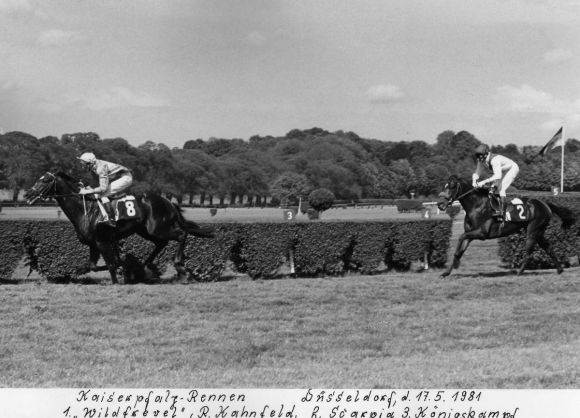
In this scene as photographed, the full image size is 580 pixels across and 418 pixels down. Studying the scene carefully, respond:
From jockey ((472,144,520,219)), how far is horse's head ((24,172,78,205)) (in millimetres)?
6613

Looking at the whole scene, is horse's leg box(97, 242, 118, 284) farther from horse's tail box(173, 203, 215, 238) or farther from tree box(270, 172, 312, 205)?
tree box(270, 172, 312, 205)

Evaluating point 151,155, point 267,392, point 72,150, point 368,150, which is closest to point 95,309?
point 267,392

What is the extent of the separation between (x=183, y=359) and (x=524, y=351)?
335 cm

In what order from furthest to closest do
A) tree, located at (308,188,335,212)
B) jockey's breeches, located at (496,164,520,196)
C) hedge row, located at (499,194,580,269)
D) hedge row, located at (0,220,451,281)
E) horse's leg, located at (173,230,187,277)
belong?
tree, located at (308,188,335,212) → hedge row, located at (499,194,580,269) → jockey's breeches, located at (496,164,520,196) → hedge row, located at (0,220,451,281) → horse's leg, located at (173,230,187,277)

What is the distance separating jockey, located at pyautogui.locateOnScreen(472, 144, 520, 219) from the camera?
12.7m

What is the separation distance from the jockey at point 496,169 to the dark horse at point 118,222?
4742 mm

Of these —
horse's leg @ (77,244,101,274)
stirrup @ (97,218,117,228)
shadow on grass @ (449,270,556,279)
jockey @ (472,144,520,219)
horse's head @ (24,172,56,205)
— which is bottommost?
shadow on grass @ (449,270,556,279)

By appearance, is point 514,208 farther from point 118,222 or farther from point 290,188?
point 290,188

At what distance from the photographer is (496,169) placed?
41.6 ft

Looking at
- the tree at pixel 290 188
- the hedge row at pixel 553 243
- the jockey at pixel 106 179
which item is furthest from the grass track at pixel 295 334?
the tree at pixel 290 188

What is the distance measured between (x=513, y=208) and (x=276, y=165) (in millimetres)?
95772

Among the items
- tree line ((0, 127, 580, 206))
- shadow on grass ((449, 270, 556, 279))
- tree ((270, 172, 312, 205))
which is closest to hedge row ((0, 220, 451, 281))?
shadow on grass ((449, 270, 556, 279))

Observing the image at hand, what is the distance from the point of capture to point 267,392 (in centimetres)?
495

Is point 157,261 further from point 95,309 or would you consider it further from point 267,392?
point 267,392
